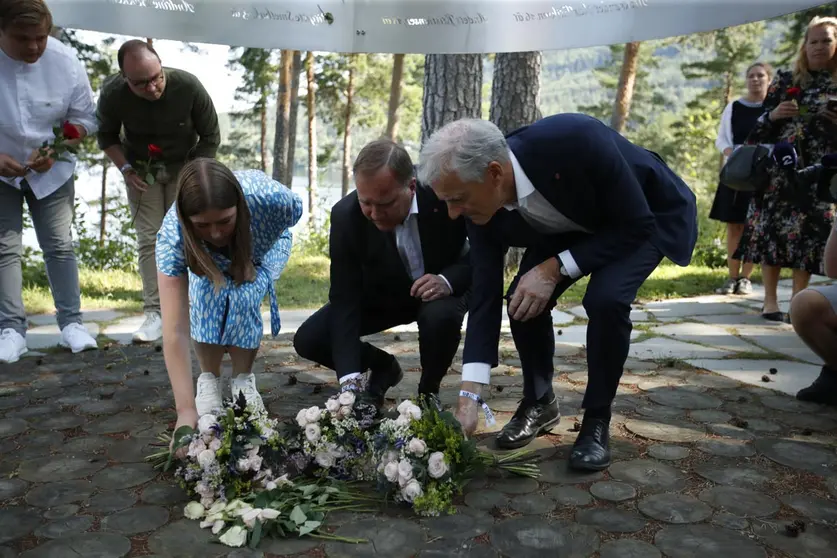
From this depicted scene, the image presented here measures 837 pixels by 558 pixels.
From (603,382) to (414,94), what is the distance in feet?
83.5

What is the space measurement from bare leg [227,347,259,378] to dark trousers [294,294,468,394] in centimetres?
25

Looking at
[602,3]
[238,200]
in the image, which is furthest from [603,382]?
[602,3]

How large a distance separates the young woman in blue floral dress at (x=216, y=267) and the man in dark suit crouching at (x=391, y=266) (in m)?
0.30

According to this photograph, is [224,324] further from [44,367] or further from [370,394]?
[44,367]

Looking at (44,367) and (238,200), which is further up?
(238,200)

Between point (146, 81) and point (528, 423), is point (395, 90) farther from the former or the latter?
point (528, 423)

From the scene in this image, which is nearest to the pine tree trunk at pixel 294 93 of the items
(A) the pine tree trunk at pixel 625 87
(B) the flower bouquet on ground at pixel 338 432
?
(A) the pine tree trunk at pixel 625 87

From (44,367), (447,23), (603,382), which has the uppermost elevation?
(447,23)

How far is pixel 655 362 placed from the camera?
4.23 metres

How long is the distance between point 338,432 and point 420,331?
800 millimetres

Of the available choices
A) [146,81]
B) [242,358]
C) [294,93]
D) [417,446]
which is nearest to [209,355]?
[242,358]

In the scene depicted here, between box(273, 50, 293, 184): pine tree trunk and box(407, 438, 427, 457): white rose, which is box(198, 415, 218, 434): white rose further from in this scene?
box(273, 50, 293, 184): pine tree trunk

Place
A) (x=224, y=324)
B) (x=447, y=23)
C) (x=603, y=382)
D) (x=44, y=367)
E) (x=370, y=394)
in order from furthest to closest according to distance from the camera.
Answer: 1. (x=447, y=23)
2. (x=44, y=367)
3. (x=370, y=394)
4. (x=224, y=324)
5. (x=603, y=382)

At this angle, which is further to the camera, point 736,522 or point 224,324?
point 224,324
